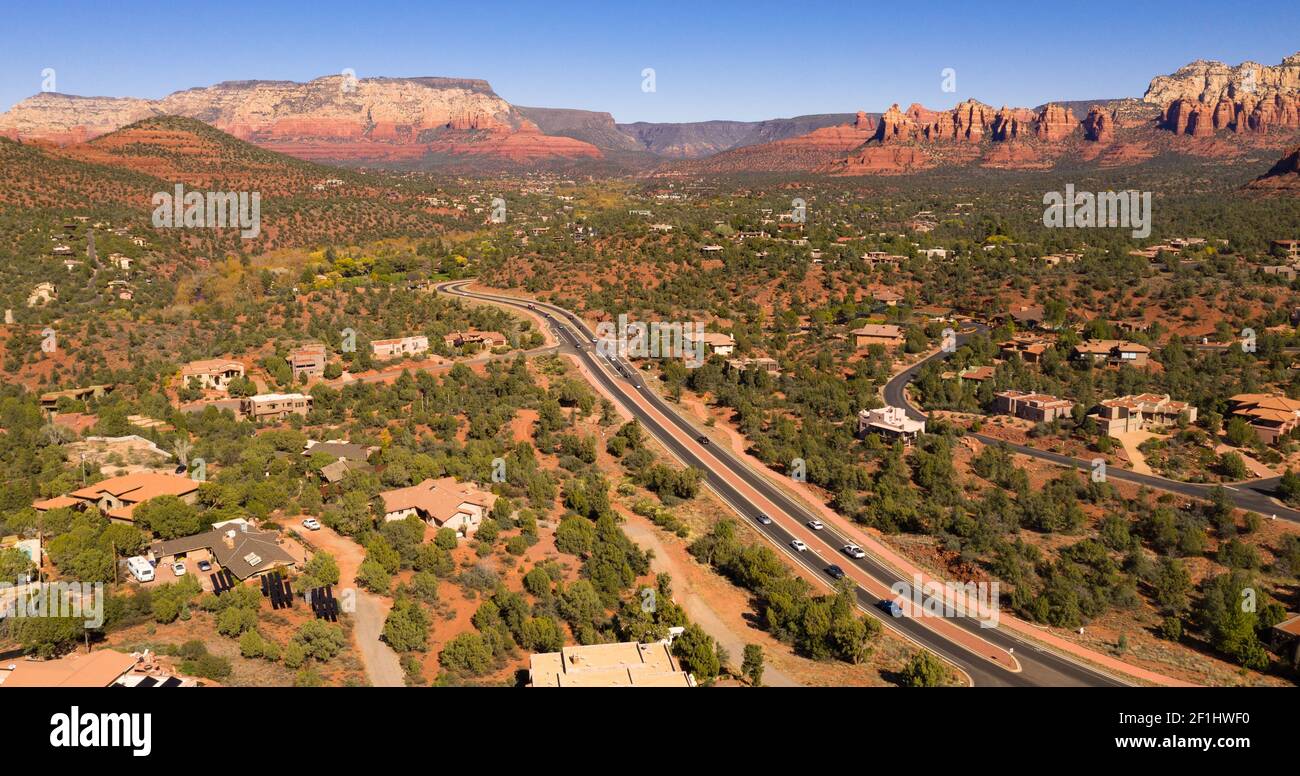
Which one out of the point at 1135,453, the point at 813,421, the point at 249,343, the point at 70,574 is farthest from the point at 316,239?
the point at 1135,453

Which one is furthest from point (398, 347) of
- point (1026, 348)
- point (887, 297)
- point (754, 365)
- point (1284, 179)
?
point (1284, 179)

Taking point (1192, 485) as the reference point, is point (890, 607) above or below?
below

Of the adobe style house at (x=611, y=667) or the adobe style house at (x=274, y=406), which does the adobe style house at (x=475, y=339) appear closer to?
the adobe style house at (x=274, y=406)

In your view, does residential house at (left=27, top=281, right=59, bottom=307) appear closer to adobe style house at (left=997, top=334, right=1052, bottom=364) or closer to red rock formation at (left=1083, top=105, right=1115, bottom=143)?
adobe style house at (left=997, top=334, right=1052, bottom=364)

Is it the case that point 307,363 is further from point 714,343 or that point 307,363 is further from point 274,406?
point 714,343

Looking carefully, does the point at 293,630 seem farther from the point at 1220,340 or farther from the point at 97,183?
the point at 97,183

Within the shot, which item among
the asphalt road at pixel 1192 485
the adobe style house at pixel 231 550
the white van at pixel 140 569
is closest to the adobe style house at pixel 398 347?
the adobe style house at pixel 231 550
